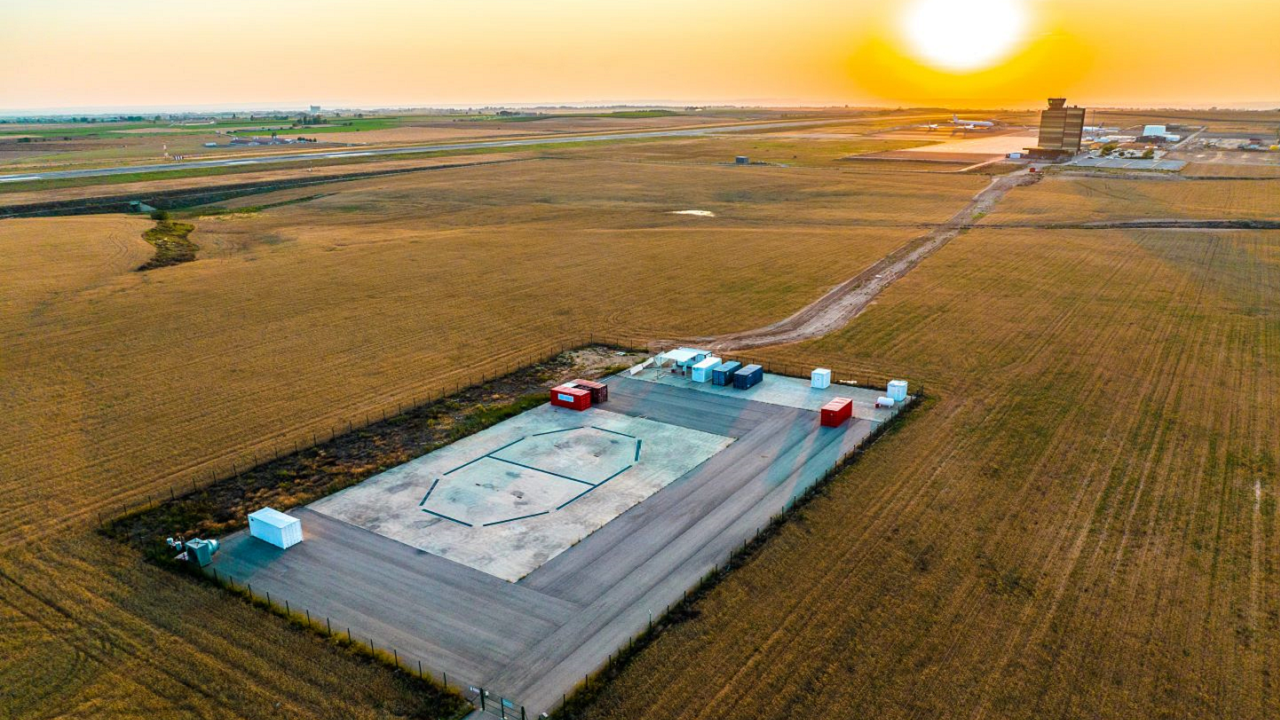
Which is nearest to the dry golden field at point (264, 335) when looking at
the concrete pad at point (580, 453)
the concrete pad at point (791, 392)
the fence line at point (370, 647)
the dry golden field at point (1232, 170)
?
the fence line at point (370, 647)

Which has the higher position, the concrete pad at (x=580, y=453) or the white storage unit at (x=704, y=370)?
the white storage unit at (x=704, y=370)

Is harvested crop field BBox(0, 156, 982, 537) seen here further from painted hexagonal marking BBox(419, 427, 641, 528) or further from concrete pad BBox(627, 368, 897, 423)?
concrete pad BBox(627, 368, 897, 423)

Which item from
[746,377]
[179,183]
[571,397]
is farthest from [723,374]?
[179,183]

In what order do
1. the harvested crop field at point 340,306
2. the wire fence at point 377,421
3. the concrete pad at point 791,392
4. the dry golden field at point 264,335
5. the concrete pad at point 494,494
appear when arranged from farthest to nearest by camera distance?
the concrete pad at point 791,392, the harvested crop field at point 340,306, the concrete pad at point 494,494, the dry golden field at point 264,335, the wire fence at point 377,421

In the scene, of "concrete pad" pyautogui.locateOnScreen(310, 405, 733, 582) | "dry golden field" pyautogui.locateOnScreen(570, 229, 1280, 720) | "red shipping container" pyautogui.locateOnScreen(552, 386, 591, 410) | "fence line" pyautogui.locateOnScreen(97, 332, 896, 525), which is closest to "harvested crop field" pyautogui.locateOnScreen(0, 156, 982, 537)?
"fence line" pyautogui.locateOnScreen(97, 332, 896, 525)

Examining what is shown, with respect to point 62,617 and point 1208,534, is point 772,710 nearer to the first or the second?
point 1208,534

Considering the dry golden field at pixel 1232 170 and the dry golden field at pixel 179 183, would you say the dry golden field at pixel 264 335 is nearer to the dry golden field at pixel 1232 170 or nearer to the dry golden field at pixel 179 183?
the dry golden field at pixel 179 183

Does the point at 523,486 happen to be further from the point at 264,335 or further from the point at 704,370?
the point at 264,335
